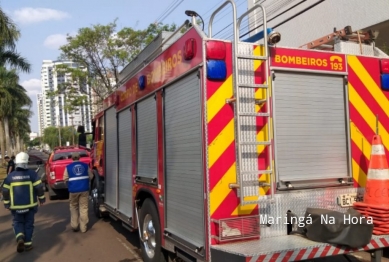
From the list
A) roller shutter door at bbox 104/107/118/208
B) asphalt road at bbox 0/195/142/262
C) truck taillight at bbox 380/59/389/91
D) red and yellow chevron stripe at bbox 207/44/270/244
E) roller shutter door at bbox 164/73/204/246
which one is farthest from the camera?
roller shutter door at bbox 104/107/118/208

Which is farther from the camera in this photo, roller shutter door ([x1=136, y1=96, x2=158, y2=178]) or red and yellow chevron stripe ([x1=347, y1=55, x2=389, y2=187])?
roller shutter door ([x1=136, y1=96, x2=158, y2=178])

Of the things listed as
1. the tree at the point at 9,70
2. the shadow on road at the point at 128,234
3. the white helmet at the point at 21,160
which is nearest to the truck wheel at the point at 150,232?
the shadow on road at the point at 128,234

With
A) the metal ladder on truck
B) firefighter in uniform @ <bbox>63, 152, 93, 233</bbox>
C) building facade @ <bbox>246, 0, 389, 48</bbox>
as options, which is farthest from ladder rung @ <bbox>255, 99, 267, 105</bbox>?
building facade @ <bbox>246, 0, 389, 48</bbox>

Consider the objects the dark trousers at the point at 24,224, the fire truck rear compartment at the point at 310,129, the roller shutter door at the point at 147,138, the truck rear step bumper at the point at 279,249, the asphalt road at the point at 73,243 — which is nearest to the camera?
the truck rear step bumper at the point at 279,249

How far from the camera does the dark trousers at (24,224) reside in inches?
Answer: 290

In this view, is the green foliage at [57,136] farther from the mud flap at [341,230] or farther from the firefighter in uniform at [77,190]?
the mud flap at [341,230]

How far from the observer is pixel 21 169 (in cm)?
753

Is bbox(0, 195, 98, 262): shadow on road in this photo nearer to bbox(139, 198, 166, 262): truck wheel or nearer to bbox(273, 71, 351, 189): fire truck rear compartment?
bbox(139, 198, 166, 262): truck wheel

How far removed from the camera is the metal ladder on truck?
372cm

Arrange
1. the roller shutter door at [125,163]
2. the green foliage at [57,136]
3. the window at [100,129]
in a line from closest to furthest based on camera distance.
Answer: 1. the roller shutter door at [125,163]
2. the window at [100,129]
3. the green foliage at [57,136]

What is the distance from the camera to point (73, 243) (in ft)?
26.0

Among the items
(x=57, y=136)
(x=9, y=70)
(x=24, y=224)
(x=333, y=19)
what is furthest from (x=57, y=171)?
(x=57, y=136)

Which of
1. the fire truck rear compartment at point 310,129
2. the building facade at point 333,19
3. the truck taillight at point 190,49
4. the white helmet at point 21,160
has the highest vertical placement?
the building facade at point 333,19

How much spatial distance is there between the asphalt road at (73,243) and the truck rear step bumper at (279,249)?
327 cm
